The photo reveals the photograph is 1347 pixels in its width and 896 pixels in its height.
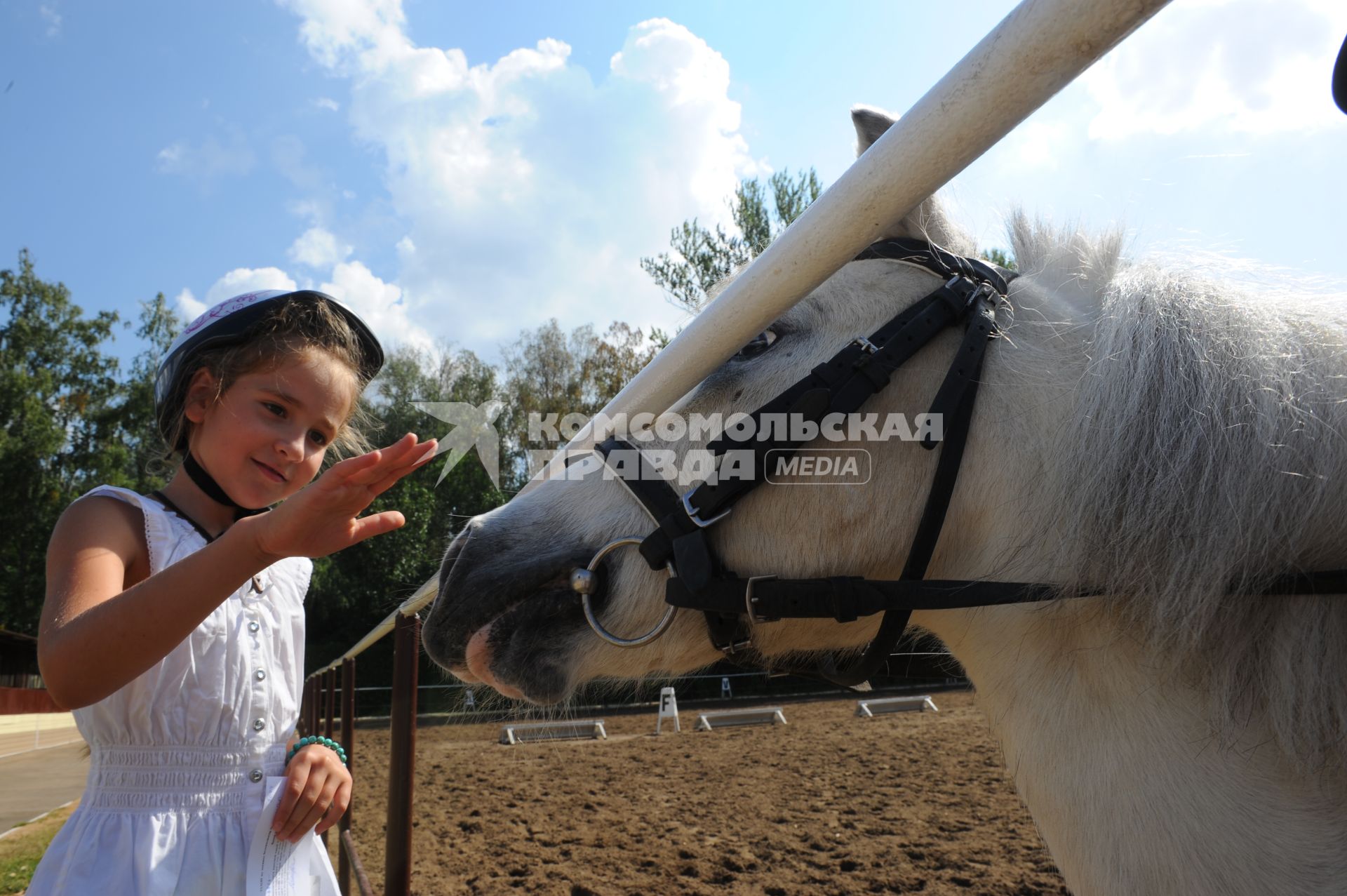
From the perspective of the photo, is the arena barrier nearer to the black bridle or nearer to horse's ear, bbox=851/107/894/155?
the black bridle

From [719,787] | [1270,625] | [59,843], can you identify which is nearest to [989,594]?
[1270,625]

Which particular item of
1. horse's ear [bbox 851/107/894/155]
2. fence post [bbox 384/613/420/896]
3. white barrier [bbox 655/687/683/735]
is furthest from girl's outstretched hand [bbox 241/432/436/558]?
white barrier [bbox 655/687/683/735]

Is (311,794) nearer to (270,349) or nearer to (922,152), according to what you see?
(270,349)

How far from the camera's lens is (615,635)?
1548mm

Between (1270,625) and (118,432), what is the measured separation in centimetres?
4806

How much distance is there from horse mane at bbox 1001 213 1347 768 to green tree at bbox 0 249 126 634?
42.5 m

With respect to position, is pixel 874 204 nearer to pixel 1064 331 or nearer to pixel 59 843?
pixel 1064 331

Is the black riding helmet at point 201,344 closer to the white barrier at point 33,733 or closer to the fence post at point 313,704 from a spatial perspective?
the fence post at point 313,704

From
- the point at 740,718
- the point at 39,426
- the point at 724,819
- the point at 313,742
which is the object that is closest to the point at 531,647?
the point at 313,742

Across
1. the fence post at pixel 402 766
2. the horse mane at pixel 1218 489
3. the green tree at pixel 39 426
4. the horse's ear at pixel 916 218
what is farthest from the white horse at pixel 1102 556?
the green tree at pixel 39 426

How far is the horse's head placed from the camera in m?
1.46

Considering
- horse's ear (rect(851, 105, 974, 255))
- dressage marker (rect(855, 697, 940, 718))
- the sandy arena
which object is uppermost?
horse's ear (rect(851, 105, 974, 255))

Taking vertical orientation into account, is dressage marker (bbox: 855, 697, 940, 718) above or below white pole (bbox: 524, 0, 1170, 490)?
below

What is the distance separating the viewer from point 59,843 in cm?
140
